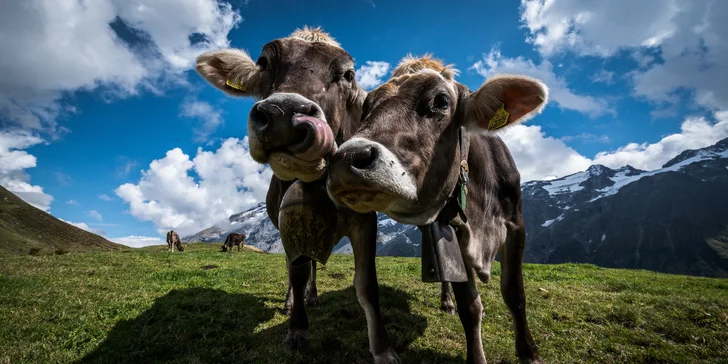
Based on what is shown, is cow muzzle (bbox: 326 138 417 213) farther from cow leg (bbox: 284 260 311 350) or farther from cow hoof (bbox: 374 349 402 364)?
cow leg (bbox: 284 260 311 350)

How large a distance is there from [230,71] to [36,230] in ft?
291

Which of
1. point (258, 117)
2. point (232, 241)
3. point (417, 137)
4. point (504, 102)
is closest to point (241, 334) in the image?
point (258, 117)

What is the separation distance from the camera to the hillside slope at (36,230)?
2227 inches

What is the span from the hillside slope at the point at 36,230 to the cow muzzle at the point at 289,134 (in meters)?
63.9

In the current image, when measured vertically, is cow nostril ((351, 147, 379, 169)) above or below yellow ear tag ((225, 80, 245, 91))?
below

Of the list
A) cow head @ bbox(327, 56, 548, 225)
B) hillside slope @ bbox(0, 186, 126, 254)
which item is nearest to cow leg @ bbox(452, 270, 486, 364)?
cow head @ bbox(327, 56, 548, 225)

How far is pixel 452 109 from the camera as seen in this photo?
384 centimetres

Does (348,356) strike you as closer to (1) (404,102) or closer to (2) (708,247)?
(1) (404,102)

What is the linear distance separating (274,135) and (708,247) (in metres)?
268

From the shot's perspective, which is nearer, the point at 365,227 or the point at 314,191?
the point at 314,191

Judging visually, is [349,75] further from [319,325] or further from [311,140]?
[319,325]

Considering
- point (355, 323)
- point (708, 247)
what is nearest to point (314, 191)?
point (355, 323)

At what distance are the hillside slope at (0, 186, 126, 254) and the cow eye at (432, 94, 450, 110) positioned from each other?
212 feet

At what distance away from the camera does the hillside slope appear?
5658cm
